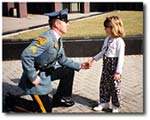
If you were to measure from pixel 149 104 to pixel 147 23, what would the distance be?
3.16 feet


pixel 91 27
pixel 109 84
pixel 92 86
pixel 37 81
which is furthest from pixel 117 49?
pixel 91 27

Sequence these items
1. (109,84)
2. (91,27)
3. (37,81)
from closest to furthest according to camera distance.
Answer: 1. (37,81)
2. (109,84)
3. (91,27)

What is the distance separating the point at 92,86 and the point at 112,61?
108 centimetres

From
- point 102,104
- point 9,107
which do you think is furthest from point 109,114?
point 9,107

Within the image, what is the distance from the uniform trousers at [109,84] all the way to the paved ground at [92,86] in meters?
0.21

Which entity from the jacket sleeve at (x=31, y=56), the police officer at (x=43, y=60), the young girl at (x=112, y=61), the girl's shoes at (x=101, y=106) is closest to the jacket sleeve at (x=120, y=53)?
the young girl at (x=112, y=61)

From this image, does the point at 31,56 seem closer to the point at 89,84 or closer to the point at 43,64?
the point at 43,64

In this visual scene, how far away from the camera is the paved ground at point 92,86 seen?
3.61 meters

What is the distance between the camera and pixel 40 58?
10.3ft

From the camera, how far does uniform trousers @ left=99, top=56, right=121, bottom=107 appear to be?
329cm

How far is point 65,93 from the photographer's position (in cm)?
364

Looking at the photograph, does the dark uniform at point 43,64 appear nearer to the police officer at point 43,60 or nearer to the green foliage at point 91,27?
the police officer at point 43,60

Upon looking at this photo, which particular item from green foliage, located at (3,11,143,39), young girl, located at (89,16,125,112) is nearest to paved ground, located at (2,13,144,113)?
young girl, located at (89,16,125,112)

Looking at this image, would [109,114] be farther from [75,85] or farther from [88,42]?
[88,42]
